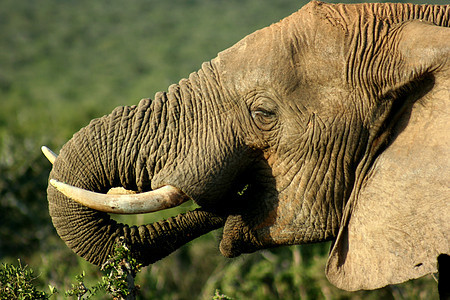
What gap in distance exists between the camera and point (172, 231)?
408 cm

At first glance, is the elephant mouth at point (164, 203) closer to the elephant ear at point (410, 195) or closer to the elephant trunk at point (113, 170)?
the elephant trunk at point (113, 170)

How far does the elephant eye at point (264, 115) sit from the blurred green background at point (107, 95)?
1.07 meters

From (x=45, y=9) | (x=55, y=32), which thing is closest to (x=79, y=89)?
(x=55, y=32)

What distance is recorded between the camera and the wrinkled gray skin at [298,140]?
12.4 ft

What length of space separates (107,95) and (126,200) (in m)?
40.9

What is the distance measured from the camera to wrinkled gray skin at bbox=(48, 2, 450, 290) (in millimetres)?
3766

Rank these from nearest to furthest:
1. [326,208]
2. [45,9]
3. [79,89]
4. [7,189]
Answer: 1. [326,208]
2. [7,189]
3. [79,89]
4. [45,9]

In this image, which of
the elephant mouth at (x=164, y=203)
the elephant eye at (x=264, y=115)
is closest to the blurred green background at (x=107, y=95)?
the elephant mouth at (x=164, y=203)

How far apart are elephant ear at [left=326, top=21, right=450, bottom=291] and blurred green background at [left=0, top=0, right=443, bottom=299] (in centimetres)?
112

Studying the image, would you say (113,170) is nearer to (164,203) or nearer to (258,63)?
(164,203)

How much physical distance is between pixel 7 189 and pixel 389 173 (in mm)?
7129

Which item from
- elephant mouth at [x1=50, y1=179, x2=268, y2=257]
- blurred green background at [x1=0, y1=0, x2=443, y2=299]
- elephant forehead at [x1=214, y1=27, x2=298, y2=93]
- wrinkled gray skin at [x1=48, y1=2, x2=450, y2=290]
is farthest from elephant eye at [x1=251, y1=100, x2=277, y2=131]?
blurred green background at [x1=0, y1=0, x2=443, y2=299]

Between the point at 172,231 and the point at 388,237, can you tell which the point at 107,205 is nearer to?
the point at 172,231

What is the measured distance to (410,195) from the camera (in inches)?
143
